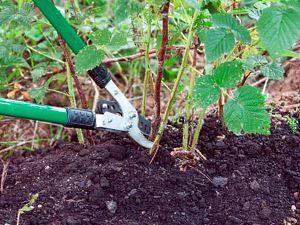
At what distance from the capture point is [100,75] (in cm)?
155

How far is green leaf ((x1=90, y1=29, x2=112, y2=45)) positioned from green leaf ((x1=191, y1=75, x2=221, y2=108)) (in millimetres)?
258

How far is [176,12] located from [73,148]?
509mm

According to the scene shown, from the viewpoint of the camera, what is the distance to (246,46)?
1.59 metres

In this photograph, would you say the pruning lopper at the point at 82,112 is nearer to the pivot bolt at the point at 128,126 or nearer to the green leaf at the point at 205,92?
the pivot bolt at the point at 128,126

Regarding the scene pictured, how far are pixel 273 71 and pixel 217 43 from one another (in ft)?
0.99

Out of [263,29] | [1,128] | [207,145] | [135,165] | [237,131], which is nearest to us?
[263,29]

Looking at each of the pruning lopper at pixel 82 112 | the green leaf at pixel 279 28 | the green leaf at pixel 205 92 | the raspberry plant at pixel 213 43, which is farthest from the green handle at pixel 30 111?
the green leaf at pixel 279 28

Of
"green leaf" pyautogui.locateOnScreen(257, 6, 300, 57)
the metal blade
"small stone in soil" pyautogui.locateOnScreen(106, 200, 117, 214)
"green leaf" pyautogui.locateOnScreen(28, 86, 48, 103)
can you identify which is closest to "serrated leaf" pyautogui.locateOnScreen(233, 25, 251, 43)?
"green leaf" pyautogui.locateOnScreen(257, 6, 300, 57)

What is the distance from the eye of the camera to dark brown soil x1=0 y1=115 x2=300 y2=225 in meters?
1.51

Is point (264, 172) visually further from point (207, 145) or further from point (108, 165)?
point (108, 165)

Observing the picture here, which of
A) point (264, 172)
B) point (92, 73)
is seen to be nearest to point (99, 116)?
point (92, 73)

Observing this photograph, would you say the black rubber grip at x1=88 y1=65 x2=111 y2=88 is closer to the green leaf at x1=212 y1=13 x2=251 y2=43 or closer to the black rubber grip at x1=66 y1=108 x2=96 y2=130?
the black rubber grip at x1=66 y1=108 x2=96 y2=130

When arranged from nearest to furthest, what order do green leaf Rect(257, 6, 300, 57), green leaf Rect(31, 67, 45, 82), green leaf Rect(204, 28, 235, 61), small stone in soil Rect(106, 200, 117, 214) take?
green leaf Rect(257, 6, 300, 57) < green leaf Rect(204, 28, 235, 61) < small stone in soil Rect(106, 200, 117, 214) < green leaf Rect(31, 67, 45, 82)

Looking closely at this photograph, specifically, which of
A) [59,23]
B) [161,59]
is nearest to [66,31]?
[59,23]
